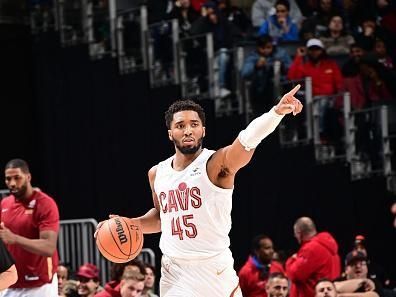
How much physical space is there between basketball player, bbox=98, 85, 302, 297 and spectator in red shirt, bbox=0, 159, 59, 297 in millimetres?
2968

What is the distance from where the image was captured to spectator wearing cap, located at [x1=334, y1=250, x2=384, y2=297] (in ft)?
43.4

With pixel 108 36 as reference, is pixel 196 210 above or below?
below

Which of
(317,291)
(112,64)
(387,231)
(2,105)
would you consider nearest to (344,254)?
(387,231)

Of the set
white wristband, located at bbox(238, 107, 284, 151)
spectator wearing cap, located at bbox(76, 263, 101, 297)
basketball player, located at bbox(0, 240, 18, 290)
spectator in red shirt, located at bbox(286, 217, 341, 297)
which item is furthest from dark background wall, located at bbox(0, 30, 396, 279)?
basketball player, located at bbox(0, 240, 18, 290)

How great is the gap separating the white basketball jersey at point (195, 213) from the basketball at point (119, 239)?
0.46 m

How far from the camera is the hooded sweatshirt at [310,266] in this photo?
1385 centimetres

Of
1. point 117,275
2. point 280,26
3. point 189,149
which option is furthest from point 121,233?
point 280,26

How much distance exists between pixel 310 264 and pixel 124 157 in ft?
19.0

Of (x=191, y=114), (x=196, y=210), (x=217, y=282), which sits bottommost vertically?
(x=217, y=282)

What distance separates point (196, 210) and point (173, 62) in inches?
366

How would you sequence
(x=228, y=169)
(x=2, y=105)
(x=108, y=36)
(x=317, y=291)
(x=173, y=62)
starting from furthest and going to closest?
1. (x=2, y=105)
2. (x=108, y=36)
3. (x=173, y=62)
4. (x=317, y=291)
5. (x=228, y=169)

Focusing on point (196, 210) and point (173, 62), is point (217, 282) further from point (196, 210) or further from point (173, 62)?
point (173, 62)

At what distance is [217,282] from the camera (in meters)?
8.59

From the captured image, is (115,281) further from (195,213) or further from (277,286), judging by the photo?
(195,213)
